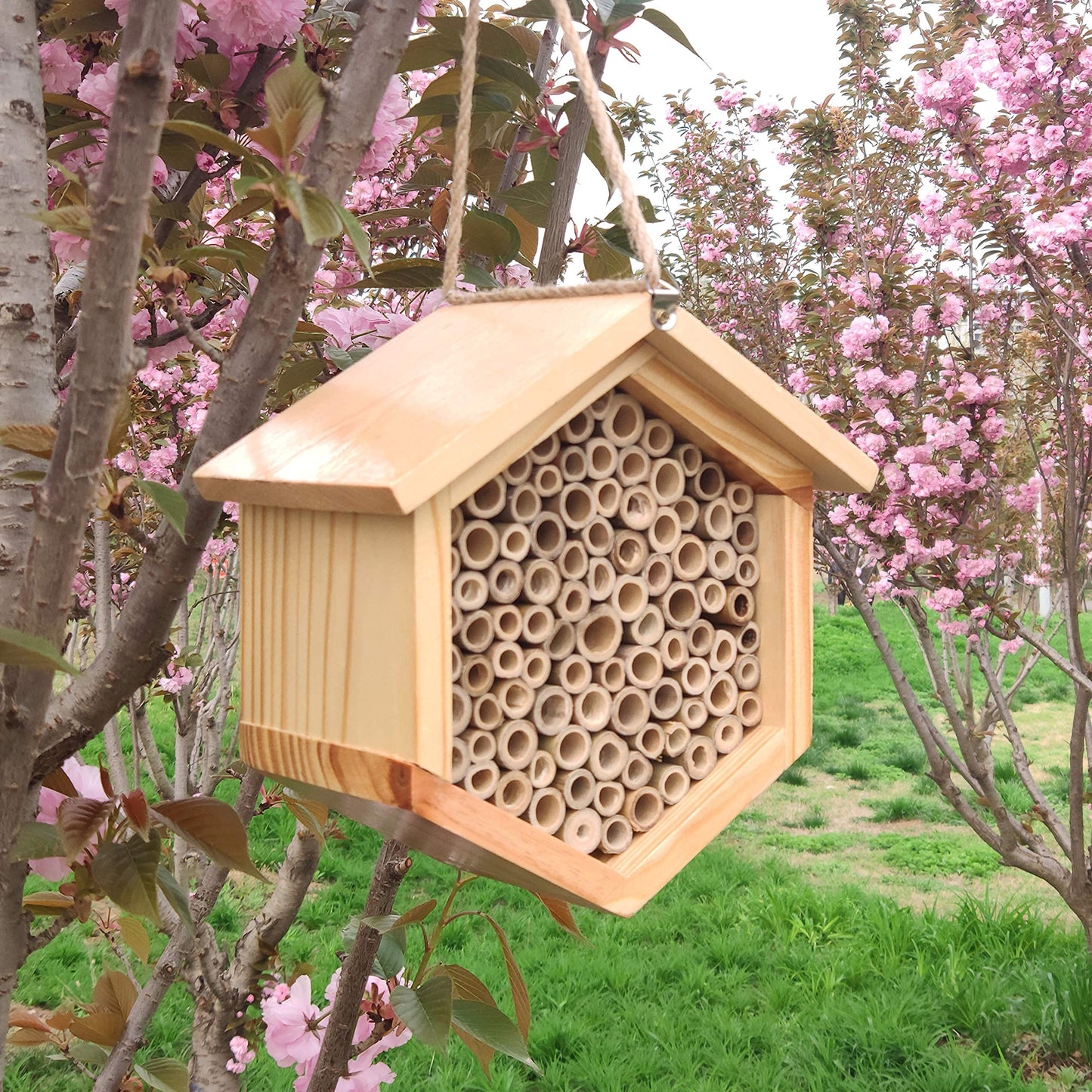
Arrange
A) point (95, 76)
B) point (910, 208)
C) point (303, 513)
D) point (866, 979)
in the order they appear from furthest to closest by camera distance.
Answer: point (910, 208) → point (866, 979) → point (95, 76) → point (303, 513)

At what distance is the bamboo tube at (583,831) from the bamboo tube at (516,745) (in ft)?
0.20

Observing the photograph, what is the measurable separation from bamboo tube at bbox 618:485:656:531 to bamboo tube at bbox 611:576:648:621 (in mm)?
47

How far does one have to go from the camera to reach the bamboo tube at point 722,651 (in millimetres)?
958

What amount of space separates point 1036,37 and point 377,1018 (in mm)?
3206

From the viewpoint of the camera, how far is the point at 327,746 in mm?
763

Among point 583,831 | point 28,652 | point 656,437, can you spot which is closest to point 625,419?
point 656,437

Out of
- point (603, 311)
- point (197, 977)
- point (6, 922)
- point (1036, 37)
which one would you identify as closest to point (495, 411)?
point (603, 311)

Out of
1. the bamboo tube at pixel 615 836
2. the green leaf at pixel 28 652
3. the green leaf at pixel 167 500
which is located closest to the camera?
the green leaf at pixel 28 652

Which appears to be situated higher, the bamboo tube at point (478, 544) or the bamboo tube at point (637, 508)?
the bamboo tube at point (637, 508)

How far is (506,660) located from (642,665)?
0.15m

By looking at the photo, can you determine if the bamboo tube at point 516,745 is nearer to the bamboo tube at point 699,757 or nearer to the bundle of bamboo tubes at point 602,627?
the bundle of bamboo tubes at point 602,627

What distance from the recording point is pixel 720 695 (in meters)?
0.97

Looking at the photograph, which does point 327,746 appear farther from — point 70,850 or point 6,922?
point 6,922

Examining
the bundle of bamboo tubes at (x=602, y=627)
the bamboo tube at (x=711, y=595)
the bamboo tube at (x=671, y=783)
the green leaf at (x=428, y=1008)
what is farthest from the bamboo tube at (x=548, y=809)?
the green leaf at (x=428, y=1008)
